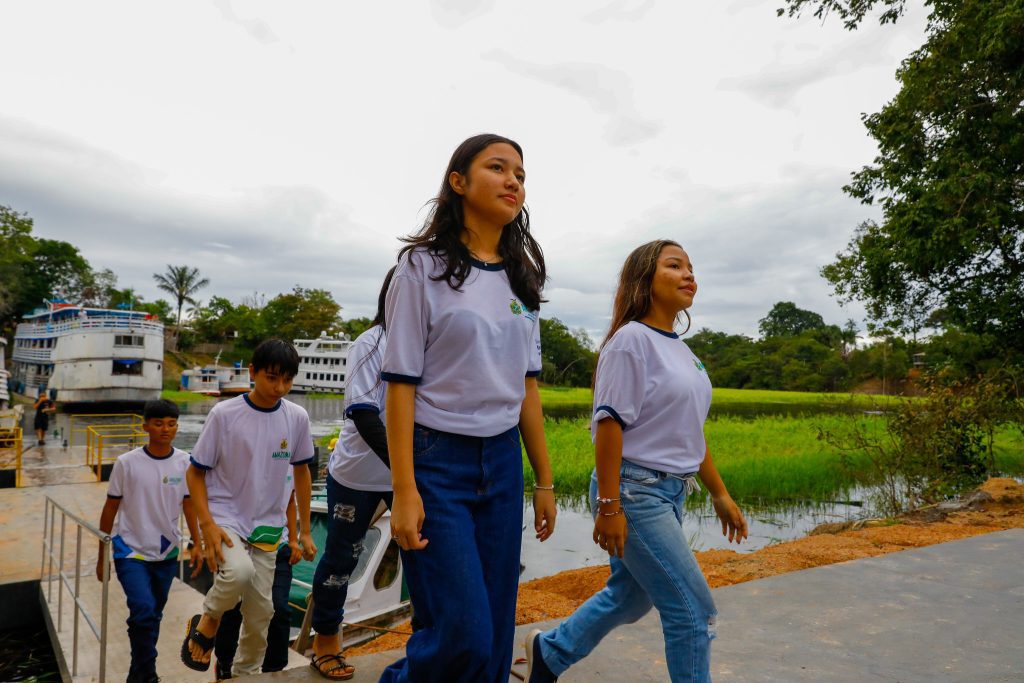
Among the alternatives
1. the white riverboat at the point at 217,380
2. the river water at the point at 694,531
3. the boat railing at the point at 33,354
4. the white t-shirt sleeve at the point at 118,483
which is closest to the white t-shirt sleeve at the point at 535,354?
the white t-shirt sleeve at the point at 118,483

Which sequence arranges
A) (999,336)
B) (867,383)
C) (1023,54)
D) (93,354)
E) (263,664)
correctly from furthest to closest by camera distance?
(867,383), (93,354), (999,336), (1023,54), (263,664)

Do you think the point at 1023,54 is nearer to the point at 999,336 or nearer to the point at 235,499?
the point at 999,336

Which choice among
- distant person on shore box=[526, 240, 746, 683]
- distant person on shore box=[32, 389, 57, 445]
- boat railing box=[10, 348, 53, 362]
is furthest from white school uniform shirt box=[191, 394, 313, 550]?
boat railing box=[10, 348, 53, 362]

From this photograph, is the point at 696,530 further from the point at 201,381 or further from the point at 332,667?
the point at 201,381

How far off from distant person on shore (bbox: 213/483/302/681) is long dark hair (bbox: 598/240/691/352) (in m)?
1.65

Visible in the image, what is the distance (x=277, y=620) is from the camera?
3061 mm

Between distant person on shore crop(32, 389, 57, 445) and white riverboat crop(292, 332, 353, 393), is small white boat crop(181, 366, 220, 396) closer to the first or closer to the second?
distant person on shore crop(32, 389, 57, 445)

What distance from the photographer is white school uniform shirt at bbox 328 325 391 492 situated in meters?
2.51

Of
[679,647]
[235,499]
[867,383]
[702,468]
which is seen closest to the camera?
[679,647]

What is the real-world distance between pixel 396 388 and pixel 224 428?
5.43 ft

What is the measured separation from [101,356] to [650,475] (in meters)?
29.6

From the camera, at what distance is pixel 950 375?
11.9 m

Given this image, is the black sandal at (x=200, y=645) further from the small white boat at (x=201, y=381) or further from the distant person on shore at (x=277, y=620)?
the small white boat at (x=201, y=381)

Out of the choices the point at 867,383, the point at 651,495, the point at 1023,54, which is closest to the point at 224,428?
the point at 651,495
